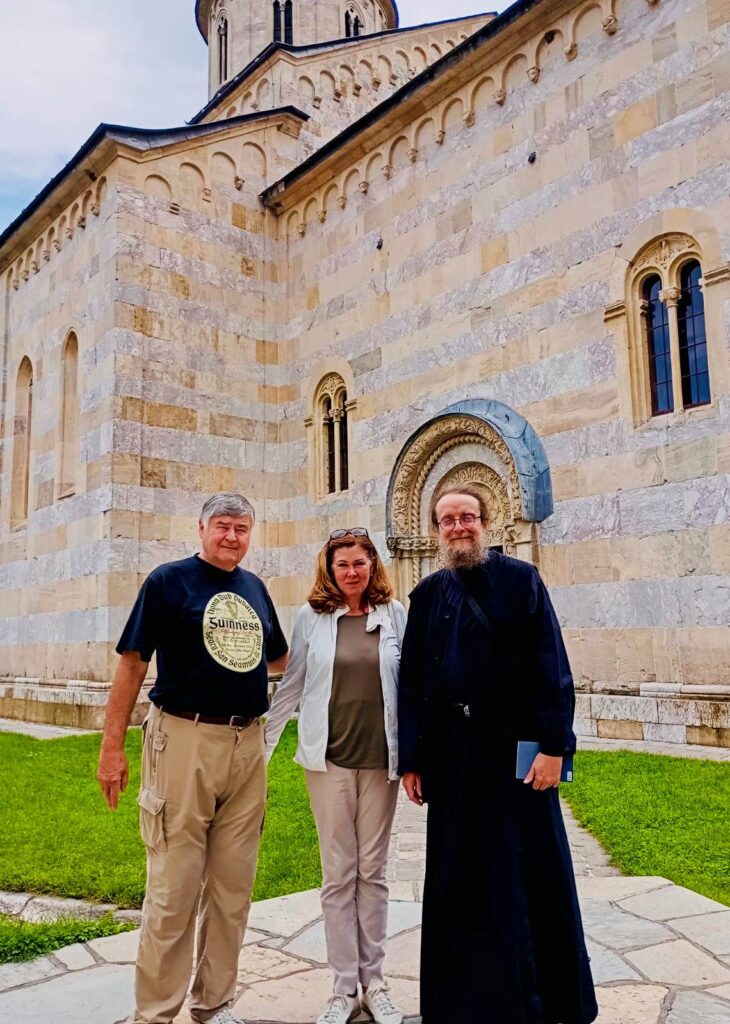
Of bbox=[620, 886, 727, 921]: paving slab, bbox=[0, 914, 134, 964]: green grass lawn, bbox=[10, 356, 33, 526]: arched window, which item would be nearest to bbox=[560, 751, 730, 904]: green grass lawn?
bbox=[620, 886, 727, 921]: paving slab

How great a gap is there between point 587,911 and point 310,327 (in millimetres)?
11432

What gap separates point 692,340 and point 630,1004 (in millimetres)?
7504

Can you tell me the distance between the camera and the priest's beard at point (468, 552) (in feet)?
11.5

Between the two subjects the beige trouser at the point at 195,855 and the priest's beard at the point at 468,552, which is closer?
the beige trouser at the point at 195,855

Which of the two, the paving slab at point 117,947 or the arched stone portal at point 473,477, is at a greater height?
the arched stone portal at point 473,477

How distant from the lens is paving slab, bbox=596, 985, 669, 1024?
320 centimetres

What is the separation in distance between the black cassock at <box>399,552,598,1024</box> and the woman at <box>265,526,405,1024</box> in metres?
0.18

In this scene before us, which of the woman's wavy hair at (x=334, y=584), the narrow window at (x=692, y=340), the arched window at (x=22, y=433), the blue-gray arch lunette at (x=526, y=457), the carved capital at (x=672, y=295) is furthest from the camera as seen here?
the arched window at (x=22, y=433)

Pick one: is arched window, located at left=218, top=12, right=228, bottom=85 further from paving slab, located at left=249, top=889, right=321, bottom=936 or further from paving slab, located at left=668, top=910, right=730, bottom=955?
paving slab, located at left=668, top=910, right=730, bottom=955

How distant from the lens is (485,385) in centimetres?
1113

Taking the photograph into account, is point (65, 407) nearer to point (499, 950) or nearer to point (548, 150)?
point (548, 150)

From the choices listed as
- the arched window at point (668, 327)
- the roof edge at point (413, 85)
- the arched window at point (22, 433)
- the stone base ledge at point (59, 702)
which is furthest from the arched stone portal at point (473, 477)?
the arched window at point (22, 433)

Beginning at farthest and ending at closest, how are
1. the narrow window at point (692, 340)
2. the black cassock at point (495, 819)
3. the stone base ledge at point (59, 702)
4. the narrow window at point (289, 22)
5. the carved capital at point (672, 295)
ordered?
the narrow window at point (289, 22) → the stone base ledge at point (59, 702) → the carved capital at point (672, 295) → the narrow window at point (692, 340) → the black cassock at point (495, 819)

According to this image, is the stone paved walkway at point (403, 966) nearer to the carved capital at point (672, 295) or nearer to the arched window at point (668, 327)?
the arched window at point (668, 327)
